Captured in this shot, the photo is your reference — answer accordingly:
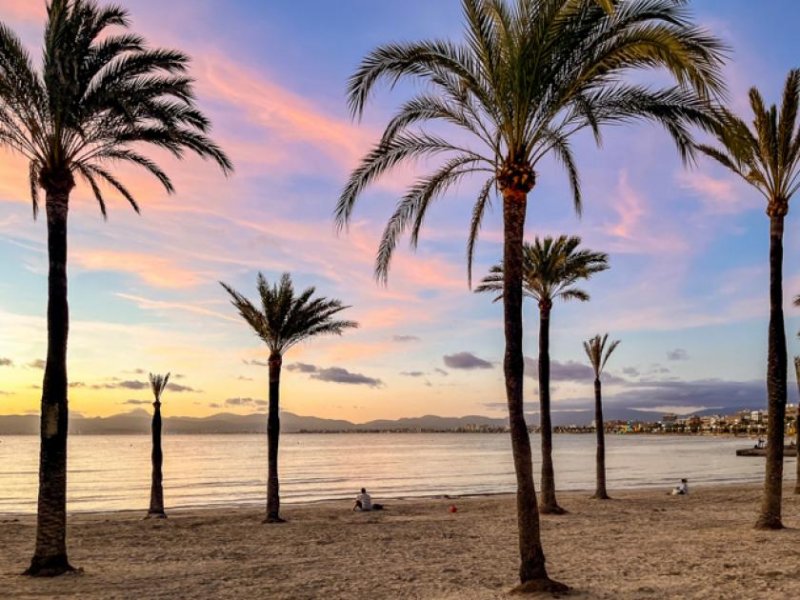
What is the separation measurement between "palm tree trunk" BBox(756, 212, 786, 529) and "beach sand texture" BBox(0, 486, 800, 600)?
802 millimetres

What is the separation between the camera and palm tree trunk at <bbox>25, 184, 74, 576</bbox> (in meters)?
13.9

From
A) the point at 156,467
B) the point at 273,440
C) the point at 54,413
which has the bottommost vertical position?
the point at 156,467

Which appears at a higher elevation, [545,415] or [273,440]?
[545,415]

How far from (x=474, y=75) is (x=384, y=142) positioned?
2385 millimetres

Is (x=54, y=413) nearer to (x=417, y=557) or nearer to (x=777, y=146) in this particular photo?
(x=417, y=557)

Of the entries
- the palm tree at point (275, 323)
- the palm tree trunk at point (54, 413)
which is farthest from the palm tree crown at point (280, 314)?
the palm tree trunk at point (54, 413)

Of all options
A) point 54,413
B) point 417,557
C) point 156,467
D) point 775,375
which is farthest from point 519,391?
point 156,467

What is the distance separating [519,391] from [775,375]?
379 inches

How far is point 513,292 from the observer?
11555 millimetres

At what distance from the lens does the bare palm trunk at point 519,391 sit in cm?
1130

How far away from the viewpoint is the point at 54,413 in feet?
45.5

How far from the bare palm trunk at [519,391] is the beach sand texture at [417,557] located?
63 centimetres

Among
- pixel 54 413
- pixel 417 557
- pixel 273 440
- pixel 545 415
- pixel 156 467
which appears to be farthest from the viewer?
pixel 156 467

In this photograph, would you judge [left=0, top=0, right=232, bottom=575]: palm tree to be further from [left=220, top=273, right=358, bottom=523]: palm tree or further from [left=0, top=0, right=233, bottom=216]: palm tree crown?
[left=220, top=273, right=358, bottom=523]: palm tree
